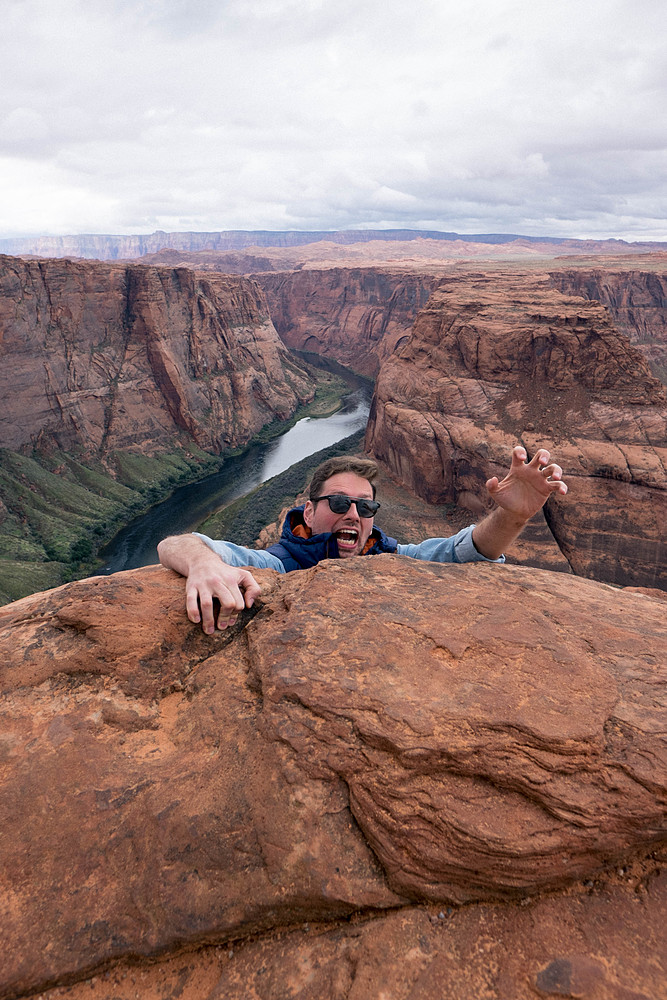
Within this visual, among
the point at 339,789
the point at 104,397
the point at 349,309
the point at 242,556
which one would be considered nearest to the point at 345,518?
the point at 242,556

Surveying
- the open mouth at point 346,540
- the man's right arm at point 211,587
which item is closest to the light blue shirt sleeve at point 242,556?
the man's right arm at point 211,587

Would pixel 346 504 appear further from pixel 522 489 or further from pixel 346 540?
pixel 522 489

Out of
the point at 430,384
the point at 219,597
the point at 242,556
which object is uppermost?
the point at 219,597

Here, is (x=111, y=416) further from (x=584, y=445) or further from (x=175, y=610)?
(x=175, y=610)

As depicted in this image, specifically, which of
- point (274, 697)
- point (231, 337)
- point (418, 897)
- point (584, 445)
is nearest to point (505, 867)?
point (418, 897)

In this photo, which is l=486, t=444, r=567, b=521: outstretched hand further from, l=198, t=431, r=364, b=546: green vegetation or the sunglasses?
l=198, t=431, r=364, b=546: green vegetation

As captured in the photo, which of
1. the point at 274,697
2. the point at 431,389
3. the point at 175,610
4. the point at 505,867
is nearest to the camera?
the point at 505,867
